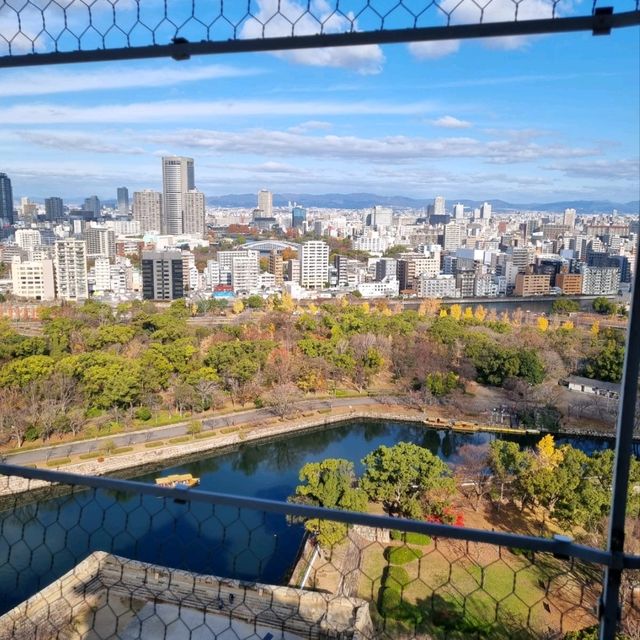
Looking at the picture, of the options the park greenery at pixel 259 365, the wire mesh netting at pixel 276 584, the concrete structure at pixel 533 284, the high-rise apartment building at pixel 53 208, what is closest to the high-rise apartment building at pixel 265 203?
the high-rise apartment building at pixel 53 208

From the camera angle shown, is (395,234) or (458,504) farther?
(395,234)

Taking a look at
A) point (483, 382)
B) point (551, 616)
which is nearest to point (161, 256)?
point (483, 382)

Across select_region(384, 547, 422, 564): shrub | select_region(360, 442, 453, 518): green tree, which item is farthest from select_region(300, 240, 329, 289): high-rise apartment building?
select_region(384, 547, 422, 564): shrub

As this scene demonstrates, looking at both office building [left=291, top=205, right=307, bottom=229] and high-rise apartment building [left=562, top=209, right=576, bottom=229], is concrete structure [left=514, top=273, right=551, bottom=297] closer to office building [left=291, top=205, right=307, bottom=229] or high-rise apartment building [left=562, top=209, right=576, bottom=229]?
high-rise apartment building [left=562, top=209, right=576, bottom=229]

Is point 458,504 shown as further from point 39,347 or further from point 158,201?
point 158,201

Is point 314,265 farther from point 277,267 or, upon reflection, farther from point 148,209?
point 148,209

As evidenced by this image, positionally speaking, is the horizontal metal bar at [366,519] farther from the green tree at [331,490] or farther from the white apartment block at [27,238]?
the white apartment block at [27,238]
